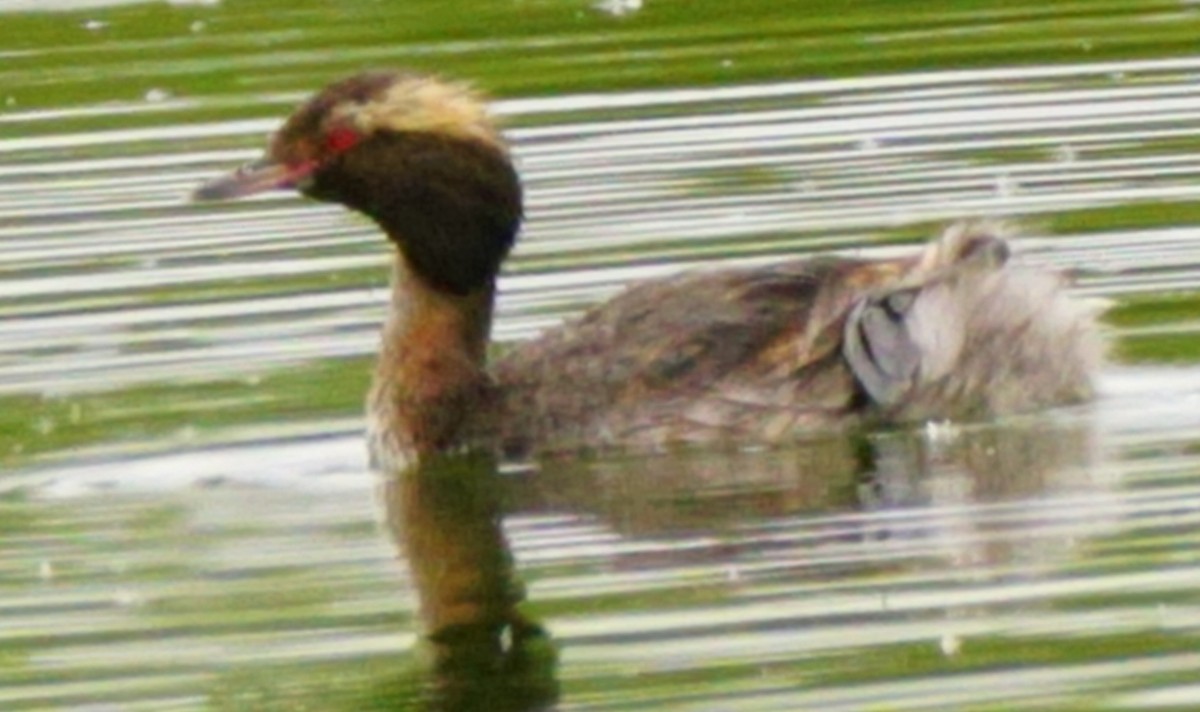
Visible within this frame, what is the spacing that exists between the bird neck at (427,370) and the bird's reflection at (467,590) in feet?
0.31

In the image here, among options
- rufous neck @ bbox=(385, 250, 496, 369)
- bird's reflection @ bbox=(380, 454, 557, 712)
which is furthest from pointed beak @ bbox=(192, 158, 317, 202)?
bird's reflection @ bbox=(380, 454, 557, 712)

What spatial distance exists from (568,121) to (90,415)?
435cm

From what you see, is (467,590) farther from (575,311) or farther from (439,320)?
(575,311)

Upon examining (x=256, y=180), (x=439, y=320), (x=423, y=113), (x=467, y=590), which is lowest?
(x=467, y=590)

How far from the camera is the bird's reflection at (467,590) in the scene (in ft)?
31.8

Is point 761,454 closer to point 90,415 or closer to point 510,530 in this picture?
point 510,530

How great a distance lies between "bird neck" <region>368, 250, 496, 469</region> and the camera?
12891 millimetres

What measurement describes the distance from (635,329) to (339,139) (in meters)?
1.03

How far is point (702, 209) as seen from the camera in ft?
50.1

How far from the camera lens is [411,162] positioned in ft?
43.1

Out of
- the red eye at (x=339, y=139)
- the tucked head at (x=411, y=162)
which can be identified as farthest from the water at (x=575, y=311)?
the red eye at (x=339, y=139)

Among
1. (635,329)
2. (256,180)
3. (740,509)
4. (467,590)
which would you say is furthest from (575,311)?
(467,590)

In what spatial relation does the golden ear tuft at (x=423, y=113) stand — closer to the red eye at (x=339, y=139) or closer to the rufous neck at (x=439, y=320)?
the red eye at (x=339, y=139)

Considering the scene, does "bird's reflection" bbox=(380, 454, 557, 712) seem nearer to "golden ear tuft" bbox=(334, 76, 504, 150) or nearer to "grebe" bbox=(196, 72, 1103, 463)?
"grebe" bbox=(196, 72, 1103, 463)
